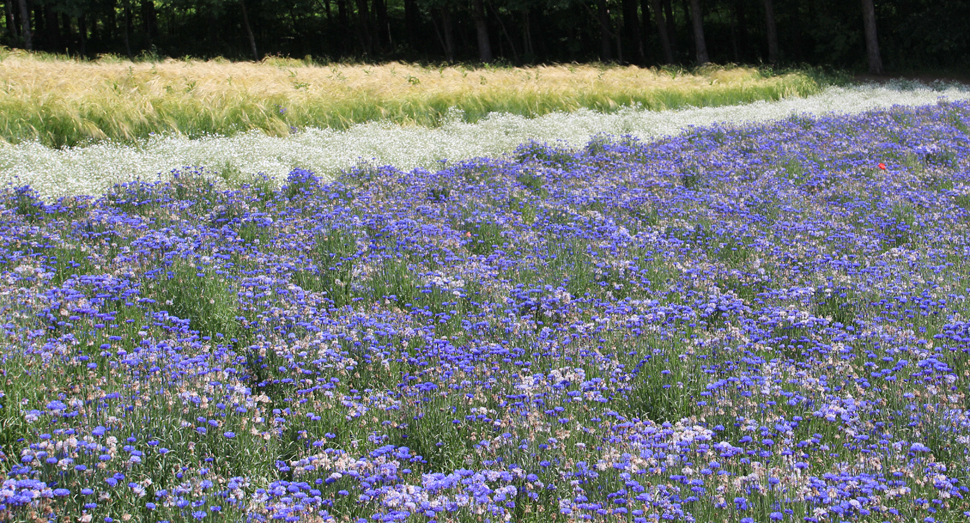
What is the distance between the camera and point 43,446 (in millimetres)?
2541

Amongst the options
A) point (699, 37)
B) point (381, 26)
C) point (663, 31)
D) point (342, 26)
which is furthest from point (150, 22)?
point (699, 37)

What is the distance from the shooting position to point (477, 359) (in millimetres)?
3986

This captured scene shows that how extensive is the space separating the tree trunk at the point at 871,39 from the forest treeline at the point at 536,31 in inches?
1.9

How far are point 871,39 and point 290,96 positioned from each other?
24.8m

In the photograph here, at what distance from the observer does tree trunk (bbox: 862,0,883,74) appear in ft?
90.2

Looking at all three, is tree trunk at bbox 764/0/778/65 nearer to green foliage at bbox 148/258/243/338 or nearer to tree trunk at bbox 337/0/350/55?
tree trunk at bbox 337/0/350/55

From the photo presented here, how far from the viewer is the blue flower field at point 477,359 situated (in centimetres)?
268

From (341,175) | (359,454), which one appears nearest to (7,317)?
(359,454)

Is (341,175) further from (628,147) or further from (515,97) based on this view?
(515,97)

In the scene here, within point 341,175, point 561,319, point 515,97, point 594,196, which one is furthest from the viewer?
point 515,97

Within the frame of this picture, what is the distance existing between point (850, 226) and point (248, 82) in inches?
427

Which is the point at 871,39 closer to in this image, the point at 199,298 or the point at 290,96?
the point at 290,96

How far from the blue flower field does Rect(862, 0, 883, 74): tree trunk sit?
23446 mm

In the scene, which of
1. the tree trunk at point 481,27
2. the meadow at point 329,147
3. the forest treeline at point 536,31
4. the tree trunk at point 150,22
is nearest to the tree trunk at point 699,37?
the forest treeline at point 536,31
